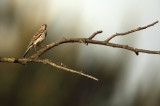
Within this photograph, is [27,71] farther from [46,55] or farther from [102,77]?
[102,77]

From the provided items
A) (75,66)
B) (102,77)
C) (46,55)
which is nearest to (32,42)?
(46,55)

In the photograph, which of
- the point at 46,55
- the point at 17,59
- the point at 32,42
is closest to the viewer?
the point at 17,59

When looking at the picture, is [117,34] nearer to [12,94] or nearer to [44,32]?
[44,32]

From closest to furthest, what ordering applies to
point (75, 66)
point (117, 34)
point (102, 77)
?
point (117, 34), point (75, 66), point (102, 77)

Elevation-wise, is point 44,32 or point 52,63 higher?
point 44,32

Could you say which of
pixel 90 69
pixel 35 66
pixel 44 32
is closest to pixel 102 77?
pixel 90 69

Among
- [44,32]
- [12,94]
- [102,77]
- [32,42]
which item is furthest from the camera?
[102,77]

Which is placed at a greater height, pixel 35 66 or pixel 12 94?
pixel 35 66

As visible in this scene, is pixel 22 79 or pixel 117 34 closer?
pixel 117 34

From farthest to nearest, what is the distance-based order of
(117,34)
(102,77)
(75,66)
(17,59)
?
(102,77), (75,66), (17,59), (117,34)
